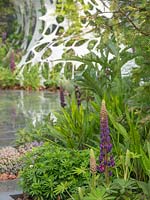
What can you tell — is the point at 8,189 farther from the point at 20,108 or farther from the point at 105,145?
the point at 20,108

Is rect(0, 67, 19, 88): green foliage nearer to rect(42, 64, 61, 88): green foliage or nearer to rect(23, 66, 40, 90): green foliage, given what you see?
rect(23, 66, 40, 90): green foliage

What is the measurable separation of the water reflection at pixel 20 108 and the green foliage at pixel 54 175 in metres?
3.19

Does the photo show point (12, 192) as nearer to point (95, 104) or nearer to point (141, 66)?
point (95, 104)

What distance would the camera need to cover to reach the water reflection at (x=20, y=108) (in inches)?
384

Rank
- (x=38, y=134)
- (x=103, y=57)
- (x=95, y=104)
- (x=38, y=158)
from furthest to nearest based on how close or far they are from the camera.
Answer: (x=38, y=134)
(x=103, y=57)
(x=95, y=104)
(x=38, y=158)

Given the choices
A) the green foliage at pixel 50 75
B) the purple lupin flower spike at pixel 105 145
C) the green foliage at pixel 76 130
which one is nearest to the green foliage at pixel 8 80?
the green foliage at pixel 50 75

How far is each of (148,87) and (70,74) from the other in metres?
10.9

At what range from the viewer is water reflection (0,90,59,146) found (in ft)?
32.0

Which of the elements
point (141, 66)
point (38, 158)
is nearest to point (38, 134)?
point (38, 158)

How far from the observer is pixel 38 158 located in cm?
520

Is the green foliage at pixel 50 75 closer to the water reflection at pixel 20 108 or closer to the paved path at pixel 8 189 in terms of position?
the water reflection at pixel 20 108

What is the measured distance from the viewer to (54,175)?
493cm

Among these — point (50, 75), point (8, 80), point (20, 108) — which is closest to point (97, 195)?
point (20, 108)

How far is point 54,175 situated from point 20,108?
7.55 metres
